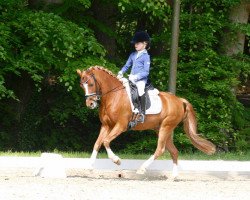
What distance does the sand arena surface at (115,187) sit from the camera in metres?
8.91

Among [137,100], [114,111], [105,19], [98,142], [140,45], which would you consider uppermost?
[105,19]

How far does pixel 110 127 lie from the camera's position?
38.5 feet

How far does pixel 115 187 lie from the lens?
10.1 metres

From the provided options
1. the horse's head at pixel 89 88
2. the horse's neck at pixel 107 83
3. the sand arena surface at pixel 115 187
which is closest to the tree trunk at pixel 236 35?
the sand arena surface at pixel 115 187

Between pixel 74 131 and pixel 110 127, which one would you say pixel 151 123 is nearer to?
pixel 110 127

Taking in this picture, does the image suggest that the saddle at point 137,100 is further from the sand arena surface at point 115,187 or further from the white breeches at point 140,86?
the sand arena surface at point 115,187

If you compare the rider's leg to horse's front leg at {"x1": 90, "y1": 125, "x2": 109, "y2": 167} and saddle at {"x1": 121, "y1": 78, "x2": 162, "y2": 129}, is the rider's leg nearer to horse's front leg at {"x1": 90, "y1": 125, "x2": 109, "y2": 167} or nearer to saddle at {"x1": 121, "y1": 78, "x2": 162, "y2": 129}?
saddle at {"x1": 121, "y1": 78, "x2": 162, "y2": 129}

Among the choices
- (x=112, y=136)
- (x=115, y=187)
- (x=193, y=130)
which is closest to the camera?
(x=115, y=187)

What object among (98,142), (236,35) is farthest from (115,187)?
(236,35)

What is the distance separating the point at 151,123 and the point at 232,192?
2675 millimetres

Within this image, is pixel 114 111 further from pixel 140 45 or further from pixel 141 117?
pixel 140 45

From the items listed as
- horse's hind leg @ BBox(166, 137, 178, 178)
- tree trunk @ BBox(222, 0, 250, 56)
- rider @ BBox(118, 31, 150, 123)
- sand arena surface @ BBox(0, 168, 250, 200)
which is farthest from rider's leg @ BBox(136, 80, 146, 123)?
tree trunk @ BBox(222, 0, 250, 56)

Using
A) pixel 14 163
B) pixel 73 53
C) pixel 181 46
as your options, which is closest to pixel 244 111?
pixel 181 46

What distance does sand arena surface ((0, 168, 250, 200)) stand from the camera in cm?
891
